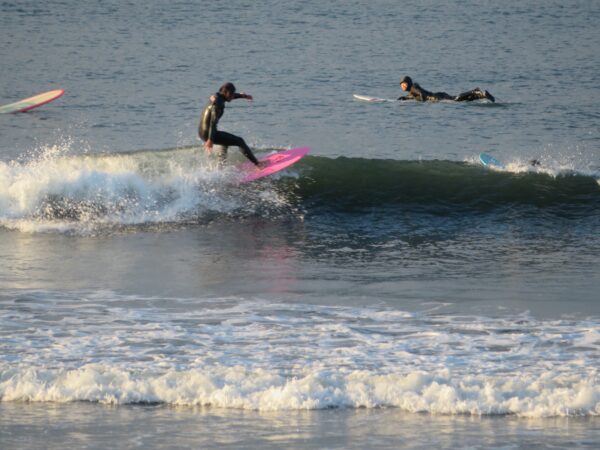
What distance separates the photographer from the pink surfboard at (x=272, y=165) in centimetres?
1708

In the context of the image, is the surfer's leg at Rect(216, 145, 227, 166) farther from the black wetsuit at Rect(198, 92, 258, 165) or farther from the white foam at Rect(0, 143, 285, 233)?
the black wetsuit at Rect(198, 92, 258, 165)

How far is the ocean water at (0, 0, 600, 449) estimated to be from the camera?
25.5ft

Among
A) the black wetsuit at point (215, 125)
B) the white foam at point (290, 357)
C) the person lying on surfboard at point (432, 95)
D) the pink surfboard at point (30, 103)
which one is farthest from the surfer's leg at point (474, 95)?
the white foam at point (290, 357)

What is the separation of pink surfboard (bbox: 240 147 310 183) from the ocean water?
0.17 metres

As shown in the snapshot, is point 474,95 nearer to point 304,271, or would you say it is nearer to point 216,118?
point 216,118

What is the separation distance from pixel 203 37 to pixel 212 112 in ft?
110

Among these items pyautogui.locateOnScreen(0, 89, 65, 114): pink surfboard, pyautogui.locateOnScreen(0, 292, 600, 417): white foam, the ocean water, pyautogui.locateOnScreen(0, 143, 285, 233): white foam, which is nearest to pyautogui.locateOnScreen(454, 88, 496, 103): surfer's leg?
the ocean water

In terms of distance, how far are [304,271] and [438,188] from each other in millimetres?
5631

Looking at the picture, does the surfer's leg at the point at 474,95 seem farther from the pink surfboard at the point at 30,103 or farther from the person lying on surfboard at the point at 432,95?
the pink surfboard at the point at 30,103

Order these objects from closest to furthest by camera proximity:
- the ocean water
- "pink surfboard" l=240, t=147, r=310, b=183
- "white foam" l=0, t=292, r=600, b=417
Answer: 1. the ocean water
2. "white foam" l=0, t=292, r=600, b=417
3. "pink surfboard" l=240, t=147, r=310, b=183

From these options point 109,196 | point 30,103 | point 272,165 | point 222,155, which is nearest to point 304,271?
point 272,165

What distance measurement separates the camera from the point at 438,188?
17766mm

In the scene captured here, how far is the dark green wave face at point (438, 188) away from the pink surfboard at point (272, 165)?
1.80 feet

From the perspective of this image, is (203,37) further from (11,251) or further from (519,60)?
(11,251)
